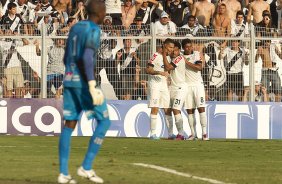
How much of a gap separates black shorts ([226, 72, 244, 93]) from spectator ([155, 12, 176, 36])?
1962 millimetres

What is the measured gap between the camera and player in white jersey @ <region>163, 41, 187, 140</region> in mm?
26359

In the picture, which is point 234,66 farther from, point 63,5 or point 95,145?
point 95,145

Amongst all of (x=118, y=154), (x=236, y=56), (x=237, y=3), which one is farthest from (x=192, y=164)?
(x=237, y=3)

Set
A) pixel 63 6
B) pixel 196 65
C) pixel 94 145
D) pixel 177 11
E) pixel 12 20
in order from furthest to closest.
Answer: pixel 63 6
pixel 177 11
pixel 12 20
pixel 196 65
pixel 94 145

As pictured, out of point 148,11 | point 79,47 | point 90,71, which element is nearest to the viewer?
point 90,71

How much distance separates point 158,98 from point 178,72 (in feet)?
2.88

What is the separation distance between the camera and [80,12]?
30.6 m

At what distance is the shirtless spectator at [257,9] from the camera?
31.0m

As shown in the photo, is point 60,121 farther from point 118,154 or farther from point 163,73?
point 118,154

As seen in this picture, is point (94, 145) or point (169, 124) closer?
point (94, 145)

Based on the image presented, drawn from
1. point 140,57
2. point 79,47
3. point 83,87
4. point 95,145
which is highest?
point 79,47

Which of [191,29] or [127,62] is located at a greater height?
[191,29]

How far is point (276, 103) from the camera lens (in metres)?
28.0

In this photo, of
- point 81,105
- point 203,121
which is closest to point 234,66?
point 203,121
